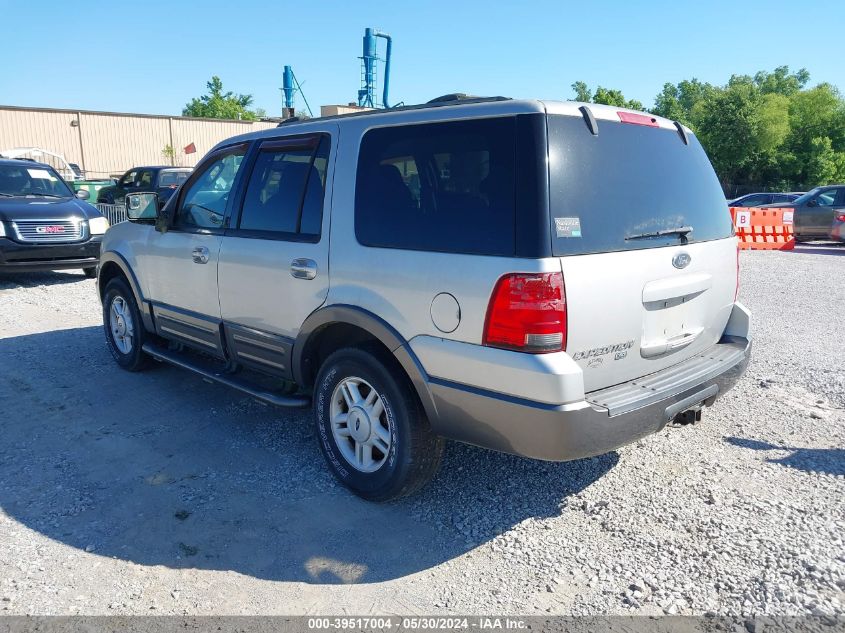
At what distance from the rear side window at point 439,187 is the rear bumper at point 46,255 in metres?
7.22

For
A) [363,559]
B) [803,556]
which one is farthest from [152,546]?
[803,556]

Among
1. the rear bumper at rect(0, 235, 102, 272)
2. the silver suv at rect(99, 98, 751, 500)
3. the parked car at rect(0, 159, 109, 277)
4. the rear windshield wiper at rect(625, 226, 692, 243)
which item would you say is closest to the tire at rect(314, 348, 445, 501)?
the silver suv at rect(99, 98, 751, 500)

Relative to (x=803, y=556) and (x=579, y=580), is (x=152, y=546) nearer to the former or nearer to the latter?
(x=579, y=580)

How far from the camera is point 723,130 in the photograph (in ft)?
148

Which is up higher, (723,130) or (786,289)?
(723,130)

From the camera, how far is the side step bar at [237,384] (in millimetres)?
4102

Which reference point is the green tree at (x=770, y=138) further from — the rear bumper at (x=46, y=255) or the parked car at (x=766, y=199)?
the rear bumper at (x=46, y=255)

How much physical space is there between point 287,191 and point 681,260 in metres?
2.35

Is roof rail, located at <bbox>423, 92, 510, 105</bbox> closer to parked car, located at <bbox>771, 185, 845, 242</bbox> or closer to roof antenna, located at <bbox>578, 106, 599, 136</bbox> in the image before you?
roof antenna, located at <bbox>578, 106, 599, 136</bbox>

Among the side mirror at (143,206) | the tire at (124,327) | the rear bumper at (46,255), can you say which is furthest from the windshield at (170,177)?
the side mirror at (143,206)

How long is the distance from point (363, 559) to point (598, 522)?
1246mm

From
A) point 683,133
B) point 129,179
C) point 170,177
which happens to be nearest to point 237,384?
point 683,133

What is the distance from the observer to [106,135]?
120 feet

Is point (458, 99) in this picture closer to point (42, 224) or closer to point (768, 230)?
point (42, 224)
